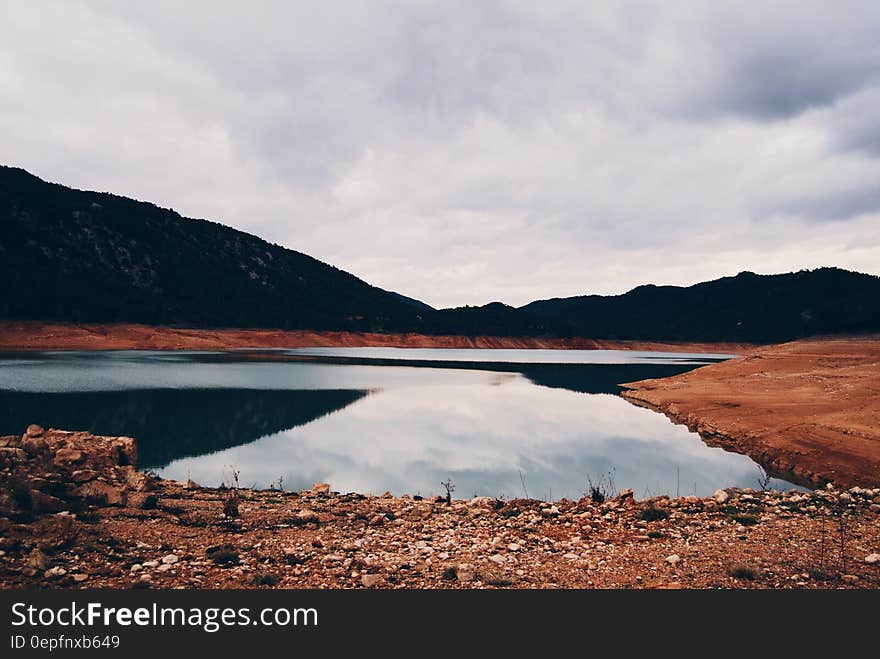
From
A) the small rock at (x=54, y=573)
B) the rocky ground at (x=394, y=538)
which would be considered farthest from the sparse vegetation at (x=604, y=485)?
the small rock at (x=54, y=573)

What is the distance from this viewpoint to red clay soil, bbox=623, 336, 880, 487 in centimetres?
1742

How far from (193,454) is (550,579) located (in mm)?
15719

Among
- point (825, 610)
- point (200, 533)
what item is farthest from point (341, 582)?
point (825, 610)

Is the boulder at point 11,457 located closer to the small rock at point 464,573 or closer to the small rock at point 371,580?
the small rock at point 371,580

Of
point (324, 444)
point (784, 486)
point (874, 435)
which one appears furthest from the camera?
point (324, 444)

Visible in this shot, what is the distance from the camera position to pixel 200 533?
884 cm

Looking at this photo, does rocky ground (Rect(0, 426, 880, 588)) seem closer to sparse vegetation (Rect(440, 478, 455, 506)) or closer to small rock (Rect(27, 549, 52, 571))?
small rock (Rect(27, 549, 52, 571))

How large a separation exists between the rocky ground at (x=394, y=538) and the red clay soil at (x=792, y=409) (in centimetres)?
609

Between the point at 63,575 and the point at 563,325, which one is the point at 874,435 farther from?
the point at 563,325

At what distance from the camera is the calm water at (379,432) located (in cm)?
1662

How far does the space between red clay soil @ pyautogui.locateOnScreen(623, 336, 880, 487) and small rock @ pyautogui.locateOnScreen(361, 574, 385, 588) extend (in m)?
14.5

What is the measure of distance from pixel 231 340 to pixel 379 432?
86.8 m

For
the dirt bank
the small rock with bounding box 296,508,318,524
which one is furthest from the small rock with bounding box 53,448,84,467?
the dirt bank

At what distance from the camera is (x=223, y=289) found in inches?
5512
